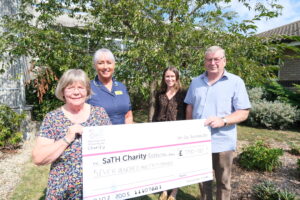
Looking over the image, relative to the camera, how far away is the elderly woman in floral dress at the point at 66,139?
1.63 m

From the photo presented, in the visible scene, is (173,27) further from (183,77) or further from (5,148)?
(5,148)

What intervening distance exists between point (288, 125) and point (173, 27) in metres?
7.38

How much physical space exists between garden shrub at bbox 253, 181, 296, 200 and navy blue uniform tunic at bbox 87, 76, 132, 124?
243 centimetres

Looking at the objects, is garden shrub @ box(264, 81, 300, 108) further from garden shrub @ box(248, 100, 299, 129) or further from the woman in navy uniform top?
the woman in navy uniform top

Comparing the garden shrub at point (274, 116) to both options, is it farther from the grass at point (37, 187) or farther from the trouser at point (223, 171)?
the trouser at point (223, 171)

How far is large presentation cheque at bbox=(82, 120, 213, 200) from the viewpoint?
1839mm

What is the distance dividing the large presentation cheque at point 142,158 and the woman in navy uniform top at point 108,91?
1.64 feet

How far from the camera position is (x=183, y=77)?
15.8ft

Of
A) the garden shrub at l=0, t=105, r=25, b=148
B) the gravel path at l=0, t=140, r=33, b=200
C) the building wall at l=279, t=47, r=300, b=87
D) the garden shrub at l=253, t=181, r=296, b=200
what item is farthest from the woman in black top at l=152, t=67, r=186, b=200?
the building wall at l=279, t=47, r=300, b=87

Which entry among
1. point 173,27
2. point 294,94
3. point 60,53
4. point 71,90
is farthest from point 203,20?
point 294,94

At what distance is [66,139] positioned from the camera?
1.64m

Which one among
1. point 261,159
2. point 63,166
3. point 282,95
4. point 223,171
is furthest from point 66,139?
point 282,95

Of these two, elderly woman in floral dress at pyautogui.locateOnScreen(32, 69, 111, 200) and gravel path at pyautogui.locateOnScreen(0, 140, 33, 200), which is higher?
elderly woman in floral dress at pyautogui.locateOnScreen(32, 69, 111, 200)

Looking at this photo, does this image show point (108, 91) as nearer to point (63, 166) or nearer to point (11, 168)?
point (63, 166)
